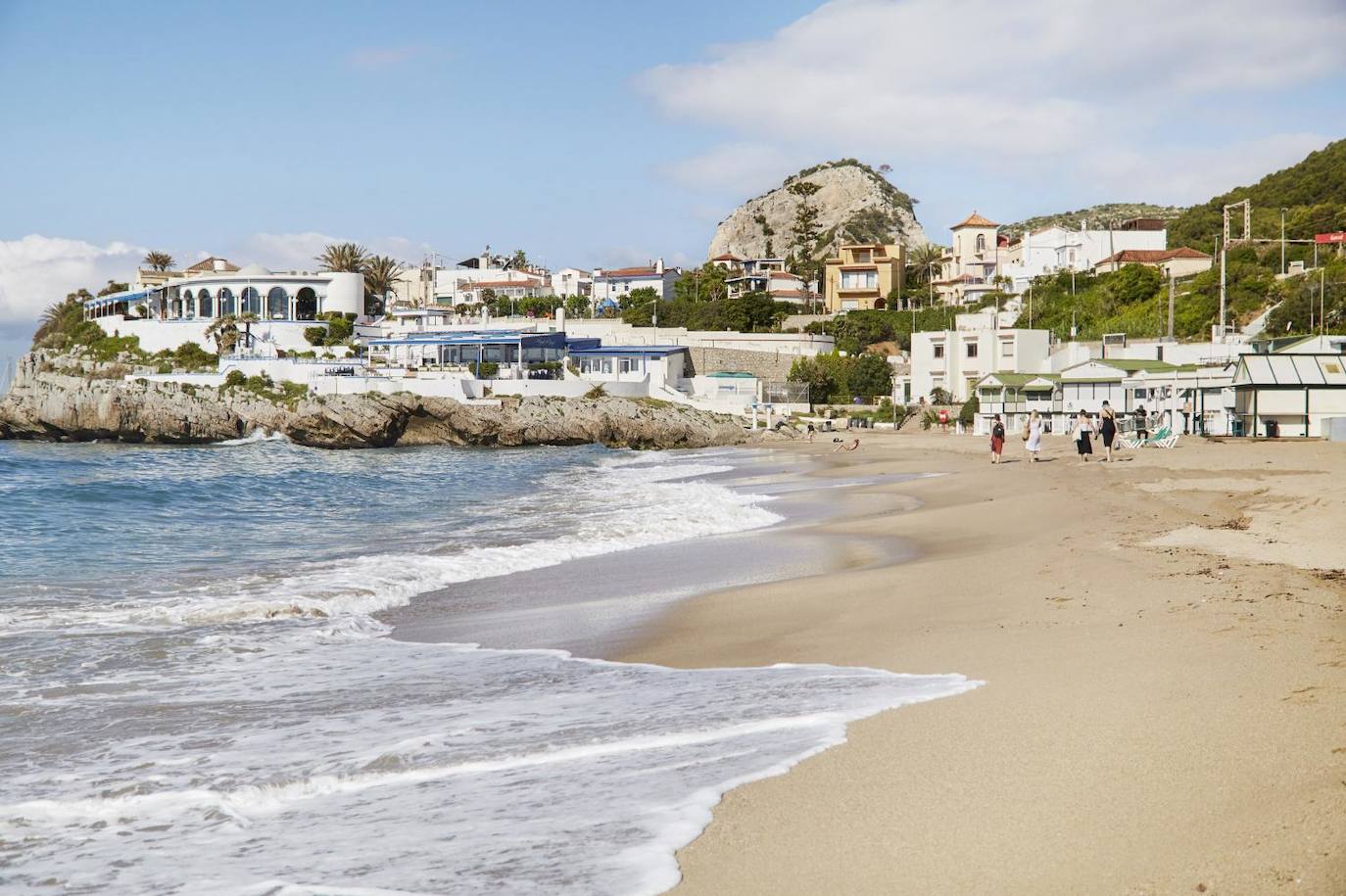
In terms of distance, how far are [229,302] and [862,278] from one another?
5304cm

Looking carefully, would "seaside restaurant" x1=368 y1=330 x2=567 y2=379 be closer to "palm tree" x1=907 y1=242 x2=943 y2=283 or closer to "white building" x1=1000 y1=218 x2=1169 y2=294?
"white building" x1=1000 y1=218 x2=1169 y2=294

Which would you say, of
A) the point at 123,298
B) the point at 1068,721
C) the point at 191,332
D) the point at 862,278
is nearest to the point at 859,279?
the point at 862,278

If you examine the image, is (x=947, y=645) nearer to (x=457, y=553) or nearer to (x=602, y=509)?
(x=457, y=553)

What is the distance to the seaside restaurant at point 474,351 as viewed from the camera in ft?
225

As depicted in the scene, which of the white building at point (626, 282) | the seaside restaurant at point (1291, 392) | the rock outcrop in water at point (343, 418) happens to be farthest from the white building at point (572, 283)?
the seaside restaurant at point (1291, 392)


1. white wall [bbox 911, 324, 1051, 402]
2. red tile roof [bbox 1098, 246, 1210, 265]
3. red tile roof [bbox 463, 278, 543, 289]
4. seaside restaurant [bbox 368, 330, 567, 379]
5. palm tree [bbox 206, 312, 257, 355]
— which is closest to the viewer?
white wall [bbox 911, 324, 1051, 402]

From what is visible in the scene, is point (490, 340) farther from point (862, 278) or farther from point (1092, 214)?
point (1092, 214)

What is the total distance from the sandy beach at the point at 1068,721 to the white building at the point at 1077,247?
252ft

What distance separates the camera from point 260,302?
8206 centimetres

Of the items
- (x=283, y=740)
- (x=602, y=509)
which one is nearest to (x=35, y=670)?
(x=283, y=740)

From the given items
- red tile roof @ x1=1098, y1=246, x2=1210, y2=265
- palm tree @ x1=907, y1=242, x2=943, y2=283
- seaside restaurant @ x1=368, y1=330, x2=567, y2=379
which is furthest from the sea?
palm tree @ x1=907, y1=242, x2=943, y2=283

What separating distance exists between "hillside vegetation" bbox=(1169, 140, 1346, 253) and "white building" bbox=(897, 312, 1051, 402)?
802 inches

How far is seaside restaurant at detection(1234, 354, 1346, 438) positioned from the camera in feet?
101

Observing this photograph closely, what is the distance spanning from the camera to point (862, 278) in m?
94.1
